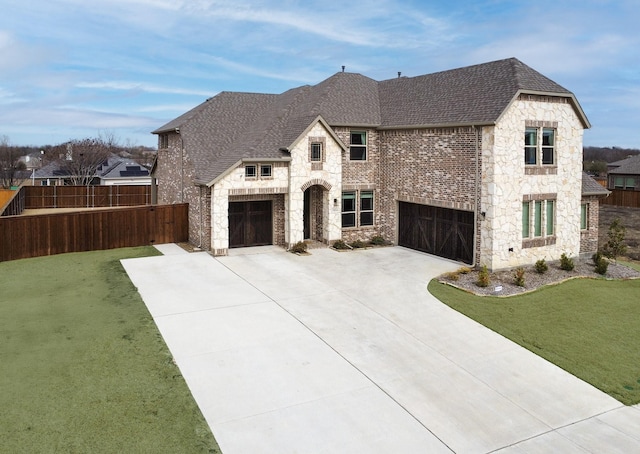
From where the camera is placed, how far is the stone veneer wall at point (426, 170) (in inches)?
766

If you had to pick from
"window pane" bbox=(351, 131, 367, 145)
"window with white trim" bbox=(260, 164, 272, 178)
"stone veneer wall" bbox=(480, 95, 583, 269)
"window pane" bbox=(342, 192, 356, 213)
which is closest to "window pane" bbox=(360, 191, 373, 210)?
"window pane" bbox=(342, 192, 356, 213)

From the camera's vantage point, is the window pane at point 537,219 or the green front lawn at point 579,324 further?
the window pane at point 537,219

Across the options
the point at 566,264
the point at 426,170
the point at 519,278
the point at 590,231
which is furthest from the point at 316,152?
the point at 590,231

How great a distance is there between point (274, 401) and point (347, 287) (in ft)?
25.0

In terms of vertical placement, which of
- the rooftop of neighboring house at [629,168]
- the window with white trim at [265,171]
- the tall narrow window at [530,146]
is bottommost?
the window with white trim at [265,171]

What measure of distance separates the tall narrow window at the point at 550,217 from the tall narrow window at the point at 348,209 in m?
8.41

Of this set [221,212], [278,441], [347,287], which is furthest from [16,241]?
[278,441]

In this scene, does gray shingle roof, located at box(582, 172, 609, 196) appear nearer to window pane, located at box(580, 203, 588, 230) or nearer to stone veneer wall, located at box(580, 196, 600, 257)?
stone veneer wall, located at box(580, 196, 600, 257)

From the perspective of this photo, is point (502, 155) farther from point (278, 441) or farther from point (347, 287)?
point (278, 441)

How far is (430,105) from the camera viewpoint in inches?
866

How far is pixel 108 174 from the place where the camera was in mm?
55750

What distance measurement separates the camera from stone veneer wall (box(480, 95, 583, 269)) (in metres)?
18.5

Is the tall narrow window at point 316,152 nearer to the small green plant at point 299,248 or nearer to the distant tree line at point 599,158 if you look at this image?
the small green plant at point 299,248

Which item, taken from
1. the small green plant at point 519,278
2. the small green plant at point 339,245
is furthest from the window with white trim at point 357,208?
the small green plant at point 519,278
